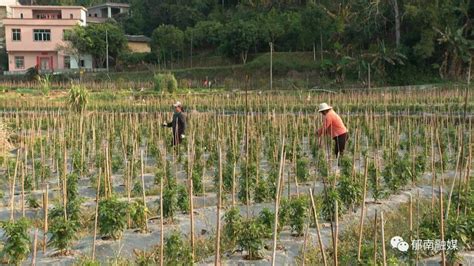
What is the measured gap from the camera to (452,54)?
89.7 ft

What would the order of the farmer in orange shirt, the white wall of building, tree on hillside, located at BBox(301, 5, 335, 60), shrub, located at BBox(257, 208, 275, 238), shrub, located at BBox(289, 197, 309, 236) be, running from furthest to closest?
1. the white wall of building
2. tree on hillside, located at BBox(301, 5, 335, 60)
3. the farmer in orange shirt
4. shrub, located at BBox(289, 197, 309, 236)
5. shrub, located at BBox(257, 208, 275, 238)

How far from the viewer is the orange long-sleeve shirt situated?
8398 millimetres

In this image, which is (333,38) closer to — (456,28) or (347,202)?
(456,28)

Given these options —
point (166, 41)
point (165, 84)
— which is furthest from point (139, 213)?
point (166, 41)

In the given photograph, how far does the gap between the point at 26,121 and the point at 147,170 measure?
23.2 ft

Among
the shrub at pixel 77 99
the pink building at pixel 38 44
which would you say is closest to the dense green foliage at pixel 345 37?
the pink building at pixel 38 44

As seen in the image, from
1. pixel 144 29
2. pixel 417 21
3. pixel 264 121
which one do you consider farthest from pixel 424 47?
pixel 144 29

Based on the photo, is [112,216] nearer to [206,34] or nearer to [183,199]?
[183,199]

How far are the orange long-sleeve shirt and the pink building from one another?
33691 millimetres

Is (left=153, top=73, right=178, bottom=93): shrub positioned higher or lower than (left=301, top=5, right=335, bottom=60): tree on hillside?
lower

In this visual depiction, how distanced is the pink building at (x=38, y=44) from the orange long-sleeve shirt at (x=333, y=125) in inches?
1326

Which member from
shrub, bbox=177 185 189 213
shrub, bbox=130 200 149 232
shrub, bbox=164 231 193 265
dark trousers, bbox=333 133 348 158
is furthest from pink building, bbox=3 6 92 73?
shrub, bbox=164 231 193 265

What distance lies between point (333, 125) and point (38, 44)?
35.8 metres

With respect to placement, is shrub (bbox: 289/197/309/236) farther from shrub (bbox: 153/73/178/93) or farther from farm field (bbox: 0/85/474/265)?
shrub (bbox: 153/73/178/93)
